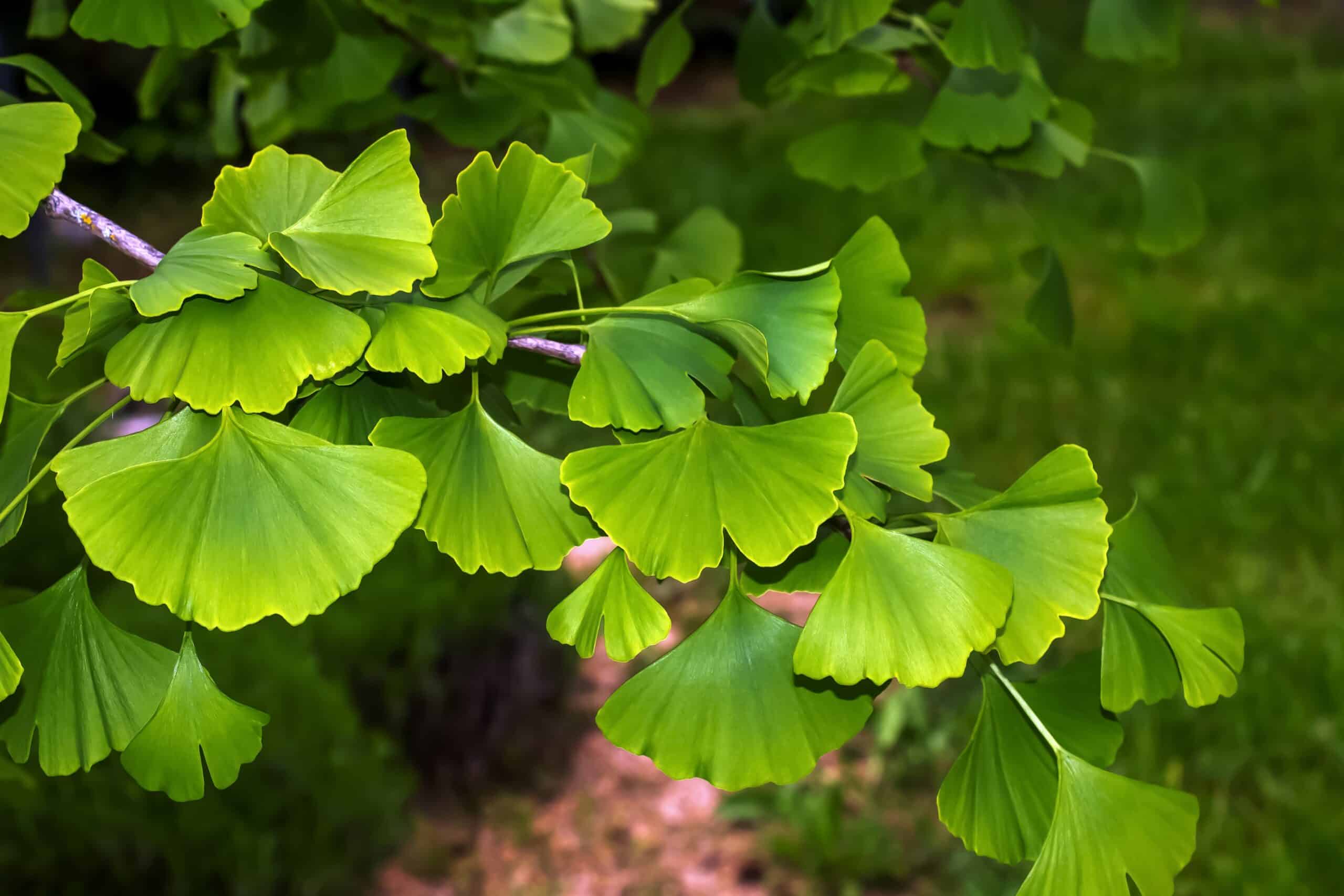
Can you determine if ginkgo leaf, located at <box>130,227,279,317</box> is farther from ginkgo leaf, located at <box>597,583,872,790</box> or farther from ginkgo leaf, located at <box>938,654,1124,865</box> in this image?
ginkgo leaf, located at <box>938,654,1124,865</box>

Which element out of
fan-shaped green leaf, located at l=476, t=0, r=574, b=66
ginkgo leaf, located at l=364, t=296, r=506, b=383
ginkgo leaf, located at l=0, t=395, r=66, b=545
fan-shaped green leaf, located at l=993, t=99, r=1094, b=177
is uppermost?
ginkgo leaf, located at l=364, t=296, r=506, b=383

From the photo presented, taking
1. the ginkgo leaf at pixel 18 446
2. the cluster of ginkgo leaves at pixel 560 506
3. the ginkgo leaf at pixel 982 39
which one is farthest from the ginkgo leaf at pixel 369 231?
the ginkgo leaf at pixel 982 39

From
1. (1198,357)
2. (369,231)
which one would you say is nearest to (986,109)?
(369,231)

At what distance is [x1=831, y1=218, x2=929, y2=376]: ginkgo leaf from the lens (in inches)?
20.7

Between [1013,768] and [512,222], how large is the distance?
310mm

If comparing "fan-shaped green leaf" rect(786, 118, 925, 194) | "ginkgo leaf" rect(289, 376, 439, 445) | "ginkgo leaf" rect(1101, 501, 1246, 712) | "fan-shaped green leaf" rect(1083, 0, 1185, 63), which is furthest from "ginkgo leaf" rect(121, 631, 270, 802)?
"fan-shaped green leaf" rect(1083, 0, 1185, 63)

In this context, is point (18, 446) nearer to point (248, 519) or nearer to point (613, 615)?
point (248, 519)

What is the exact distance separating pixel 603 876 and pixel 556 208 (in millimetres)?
1354

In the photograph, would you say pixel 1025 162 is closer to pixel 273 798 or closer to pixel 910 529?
pixel 910 529

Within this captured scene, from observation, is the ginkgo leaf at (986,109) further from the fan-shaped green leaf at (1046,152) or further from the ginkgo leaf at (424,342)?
the ginkgo leaf at (424,342)

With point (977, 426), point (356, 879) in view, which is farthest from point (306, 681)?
point (977, 426)

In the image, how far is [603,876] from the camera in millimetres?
1607

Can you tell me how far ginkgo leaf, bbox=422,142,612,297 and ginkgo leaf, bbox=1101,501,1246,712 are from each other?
0.86 ft

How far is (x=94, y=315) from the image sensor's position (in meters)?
0.39
